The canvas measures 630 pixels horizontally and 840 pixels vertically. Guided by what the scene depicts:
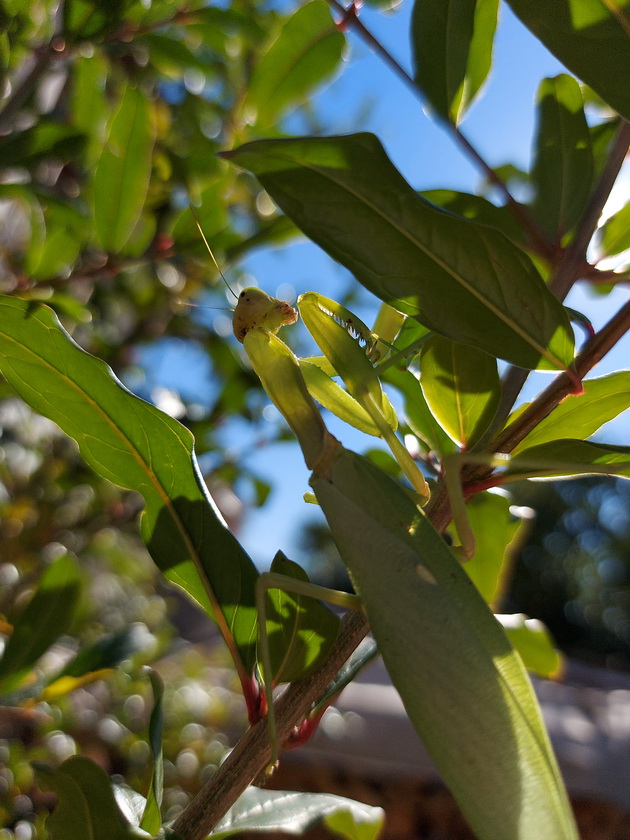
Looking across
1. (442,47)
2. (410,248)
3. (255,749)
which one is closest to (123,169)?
(442,47)

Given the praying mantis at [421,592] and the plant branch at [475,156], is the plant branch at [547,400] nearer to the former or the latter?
the praying mantis at [421,592]

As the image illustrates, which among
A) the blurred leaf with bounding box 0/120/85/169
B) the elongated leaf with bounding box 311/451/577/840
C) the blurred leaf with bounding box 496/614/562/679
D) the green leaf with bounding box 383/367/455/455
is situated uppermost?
the blurred leaf with bounding box 0/120/85/169

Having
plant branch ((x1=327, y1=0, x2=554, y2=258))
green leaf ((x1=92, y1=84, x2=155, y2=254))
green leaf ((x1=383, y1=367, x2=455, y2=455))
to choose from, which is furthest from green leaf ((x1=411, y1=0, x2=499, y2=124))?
green leaf ((x1=92, y1=84, x2=155, y2=254))

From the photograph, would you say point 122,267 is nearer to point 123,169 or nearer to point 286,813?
point 123,169

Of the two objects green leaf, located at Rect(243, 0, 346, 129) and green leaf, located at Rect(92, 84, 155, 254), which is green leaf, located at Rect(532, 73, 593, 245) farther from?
green leaf, located at Rect(92, 84, 155, 254)

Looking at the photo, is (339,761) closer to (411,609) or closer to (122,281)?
(122,281)
